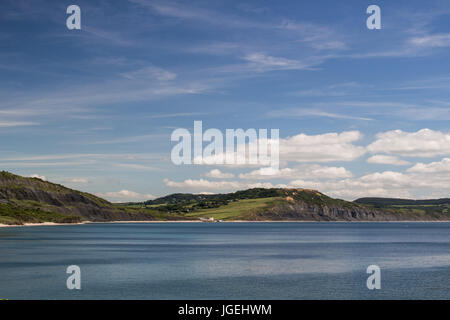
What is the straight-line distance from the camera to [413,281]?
85.5m
